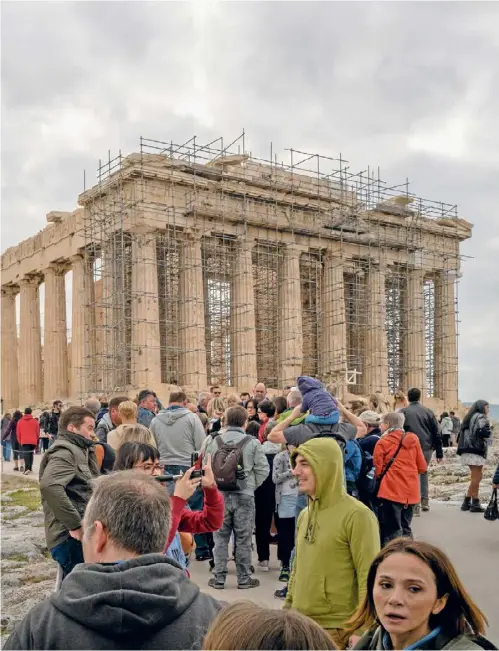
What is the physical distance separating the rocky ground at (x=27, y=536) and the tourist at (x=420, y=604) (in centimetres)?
516

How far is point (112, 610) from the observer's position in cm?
291

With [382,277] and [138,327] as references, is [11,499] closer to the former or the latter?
[138,327]

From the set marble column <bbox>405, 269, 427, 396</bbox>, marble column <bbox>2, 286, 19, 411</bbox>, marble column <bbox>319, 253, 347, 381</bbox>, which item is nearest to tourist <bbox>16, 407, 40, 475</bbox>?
marble column <bbox>319, 253, 347, 381</bbox>

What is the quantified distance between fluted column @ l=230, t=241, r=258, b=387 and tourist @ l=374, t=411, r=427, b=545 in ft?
83.5

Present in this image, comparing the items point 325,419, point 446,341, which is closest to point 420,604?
point 325,419

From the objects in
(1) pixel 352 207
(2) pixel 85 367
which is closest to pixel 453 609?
(2) pixel 85 367

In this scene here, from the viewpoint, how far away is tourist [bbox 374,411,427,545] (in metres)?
9.61

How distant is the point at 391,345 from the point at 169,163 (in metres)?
14.8

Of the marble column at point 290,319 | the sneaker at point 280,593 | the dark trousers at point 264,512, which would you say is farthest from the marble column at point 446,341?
the sneaker at point 280,593

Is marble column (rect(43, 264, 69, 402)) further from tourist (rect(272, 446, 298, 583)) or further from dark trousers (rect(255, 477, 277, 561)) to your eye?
tourist (rect(272, 446, 298, 583))

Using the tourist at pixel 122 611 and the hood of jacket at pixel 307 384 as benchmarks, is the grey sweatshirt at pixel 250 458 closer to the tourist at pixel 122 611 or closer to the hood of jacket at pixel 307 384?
the hood of jacket at pixel 307 384

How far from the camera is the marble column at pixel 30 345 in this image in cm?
4153

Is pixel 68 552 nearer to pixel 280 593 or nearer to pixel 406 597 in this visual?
pixel 280 593

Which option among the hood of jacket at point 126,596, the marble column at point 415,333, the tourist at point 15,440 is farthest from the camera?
the marble column at point 415,333
